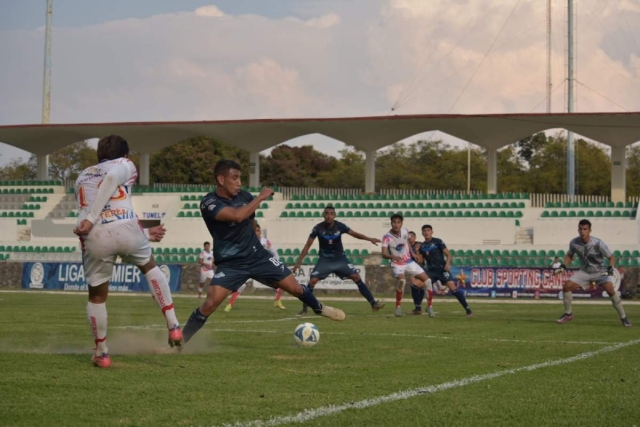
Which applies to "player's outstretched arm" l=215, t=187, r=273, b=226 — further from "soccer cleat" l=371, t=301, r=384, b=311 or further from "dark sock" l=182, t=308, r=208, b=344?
"soccer cleat" l=371, t=301, r=384, b=311

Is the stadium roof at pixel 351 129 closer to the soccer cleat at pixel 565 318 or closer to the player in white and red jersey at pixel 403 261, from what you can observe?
the player in white and red jersey at pixel 403 261

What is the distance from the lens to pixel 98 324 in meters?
9.04

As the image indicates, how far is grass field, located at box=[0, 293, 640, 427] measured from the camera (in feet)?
20.7

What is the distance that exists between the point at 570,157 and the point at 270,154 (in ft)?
127

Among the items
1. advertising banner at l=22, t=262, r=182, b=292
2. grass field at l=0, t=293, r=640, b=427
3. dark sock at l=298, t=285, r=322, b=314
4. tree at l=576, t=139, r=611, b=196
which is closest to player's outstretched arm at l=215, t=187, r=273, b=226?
dark sock at l=298, t=285, r=322, b=314

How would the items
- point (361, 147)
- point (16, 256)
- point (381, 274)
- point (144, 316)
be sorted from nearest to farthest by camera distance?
1. point (144, 316)
2. point (381, 274)
3. point (16, 256)
4. point (361, 147)

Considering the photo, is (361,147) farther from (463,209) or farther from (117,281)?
(117,281)

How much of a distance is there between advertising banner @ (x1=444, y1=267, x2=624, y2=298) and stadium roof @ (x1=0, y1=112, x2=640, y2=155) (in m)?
10.1

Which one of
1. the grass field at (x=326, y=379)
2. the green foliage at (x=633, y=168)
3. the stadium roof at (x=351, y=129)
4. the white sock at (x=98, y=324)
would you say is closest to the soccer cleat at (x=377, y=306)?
the grass field at (x=326, y=379)

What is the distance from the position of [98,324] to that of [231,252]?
6.46 ft

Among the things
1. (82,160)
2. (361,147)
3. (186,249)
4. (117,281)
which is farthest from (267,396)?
(82,160)

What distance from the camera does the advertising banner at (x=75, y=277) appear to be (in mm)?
36875

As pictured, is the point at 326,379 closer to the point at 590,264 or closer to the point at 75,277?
the point at 590,264

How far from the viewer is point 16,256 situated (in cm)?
4059
